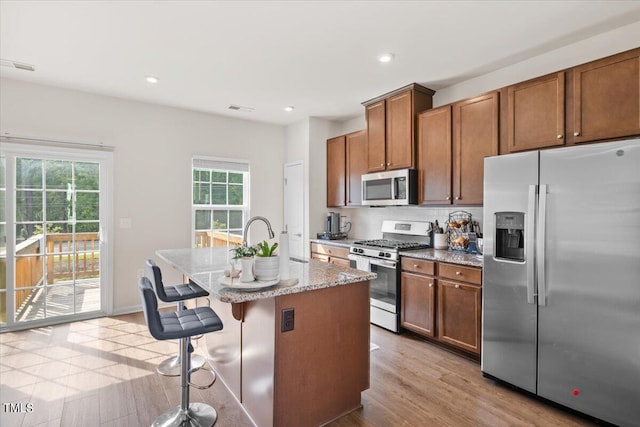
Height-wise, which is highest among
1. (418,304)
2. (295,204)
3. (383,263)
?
(295,204)

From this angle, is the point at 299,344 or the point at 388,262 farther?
the point at 388,262

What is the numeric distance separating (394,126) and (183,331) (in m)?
3.10

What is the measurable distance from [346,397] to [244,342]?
757 mm

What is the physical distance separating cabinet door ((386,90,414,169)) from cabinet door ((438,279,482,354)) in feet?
4.74

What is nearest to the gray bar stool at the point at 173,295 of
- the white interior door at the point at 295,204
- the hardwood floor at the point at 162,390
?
the hardwood floor at the point at 162,390

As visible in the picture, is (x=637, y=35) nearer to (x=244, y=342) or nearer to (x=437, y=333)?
(x=437, y=333)

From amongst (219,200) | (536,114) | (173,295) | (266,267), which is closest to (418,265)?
(536,114)

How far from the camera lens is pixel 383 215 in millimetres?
4516

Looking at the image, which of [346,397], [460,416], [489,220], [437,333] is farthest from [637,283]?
[346,397]

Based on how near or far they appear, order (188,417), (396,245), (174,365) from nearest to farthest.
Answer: (188,417)
(174,365)
(396,245)

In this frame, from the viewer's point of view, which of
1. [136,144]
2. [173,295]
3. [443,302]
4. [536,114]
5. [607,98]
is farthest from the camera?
[136,144]

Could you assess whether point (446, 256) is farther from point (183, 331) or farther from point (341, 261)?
point (183, 331)

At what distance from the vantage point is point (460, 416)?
2152 millimetres

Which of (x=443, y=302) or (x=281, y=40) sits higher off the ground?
(x=281, y=40)
